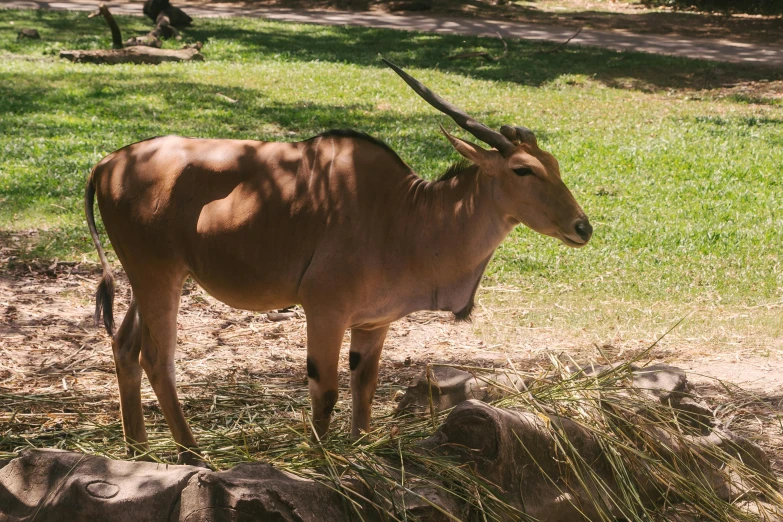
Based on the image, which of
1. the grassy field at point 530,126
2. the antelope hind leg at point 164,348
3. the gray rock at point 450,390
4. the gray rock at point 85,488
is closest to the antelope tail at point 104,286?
the antelope hind leg at point 164,348

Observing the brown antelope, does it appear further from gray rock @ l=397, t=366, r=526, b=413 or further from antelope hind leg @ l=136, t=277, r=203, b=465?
gray rock @ l=397, t=366, r=526, b=413

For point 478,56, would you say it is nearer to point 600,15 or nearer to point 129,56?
point 129,56

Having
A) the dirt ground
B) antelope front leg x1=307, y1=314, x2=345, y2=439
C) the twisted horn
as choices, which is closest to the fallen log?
the dirt ground

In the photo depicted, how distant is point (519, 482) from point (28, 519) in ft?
6.30

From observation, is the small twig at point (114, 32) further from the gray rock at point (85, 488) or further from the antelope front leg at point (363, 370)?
the gray rock at point (85, 488)

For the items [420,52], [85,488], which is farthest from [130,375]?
[420,52]

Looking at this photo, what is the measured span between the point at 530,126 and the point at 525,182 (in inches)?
364

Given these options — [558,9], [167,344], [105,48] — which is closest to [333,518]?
[167,344]

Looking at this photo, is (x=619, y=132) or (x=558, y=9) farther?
(x=558, y=9)

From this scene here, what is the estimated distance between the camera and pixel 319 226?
15.6 feet

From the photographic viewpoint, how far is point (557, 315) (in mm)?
7770

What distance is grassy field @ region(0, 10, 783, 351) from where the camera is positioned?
8.42 metres

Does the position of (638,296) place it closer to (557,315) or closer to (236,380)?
(557,315)

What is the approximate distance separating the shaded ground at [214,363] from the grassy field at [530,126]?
525mm
